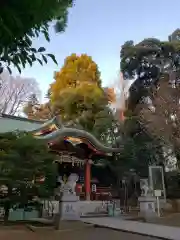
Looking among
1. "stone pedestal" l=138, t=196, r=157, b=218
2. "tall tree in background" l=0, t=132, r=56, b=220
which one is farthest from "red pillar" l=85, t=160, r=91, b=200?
"tall tree in background" l=0, t=132, r=56, b=220

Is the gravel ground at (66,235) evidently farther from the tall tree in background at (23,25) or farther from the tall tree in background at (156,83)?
the tall tree in background at (156,83)

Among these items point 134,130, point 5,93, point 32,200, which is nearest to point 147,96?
point 134,130

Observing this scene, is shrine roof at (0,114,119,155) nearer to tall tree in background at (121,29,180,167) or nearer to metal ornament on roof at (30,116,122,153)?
metal ornament on roof at (30,116,122,153)

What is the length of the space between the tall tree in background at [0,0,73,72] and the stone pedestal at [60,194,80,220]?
6985 mm

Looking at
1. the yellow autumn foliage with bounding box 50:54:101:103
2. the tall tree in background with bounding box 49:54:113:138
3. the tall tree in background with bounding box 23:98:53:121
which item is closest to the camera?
the tall tree in background with bounding box 49:54:113:138

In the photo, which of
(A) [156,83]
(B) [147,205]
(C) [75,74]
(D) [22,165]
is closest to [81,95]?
(C) [75,74]

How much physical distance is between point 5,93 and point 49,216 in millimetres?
22884

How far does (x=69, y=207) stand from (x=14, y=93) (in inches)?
1036

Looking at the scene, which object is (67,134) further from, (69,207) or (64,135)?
(69,207)

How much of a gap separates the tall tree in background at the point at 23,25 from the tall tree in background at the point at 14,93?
30.6 m

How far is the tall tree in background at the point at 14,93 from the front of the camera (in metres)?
32.8

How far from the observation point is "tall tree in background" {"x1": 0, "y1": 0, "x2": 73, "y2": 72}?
7.53 feet

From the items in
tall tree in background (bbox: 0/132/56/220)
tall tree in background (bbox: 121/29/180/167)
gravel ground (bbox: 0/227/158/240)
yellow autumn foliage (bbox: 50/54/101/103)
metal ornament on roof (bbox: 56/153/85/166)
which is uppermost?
yellow autumn foliage (bbox: 50/54/101/103)

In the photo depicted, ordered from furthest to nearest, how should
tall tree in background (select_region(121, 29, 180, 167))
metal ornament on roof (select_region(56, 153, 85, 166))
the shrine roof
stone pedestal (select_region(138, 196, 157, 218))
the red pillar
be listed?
tall tree in background (select_region(121, 29, 180, 167))
metal ornament on roof (select_region(56, 153, 85, 166))
the red pillar
the shrine roof
stone pedestal (select_region(138, 196, 157, 218))
